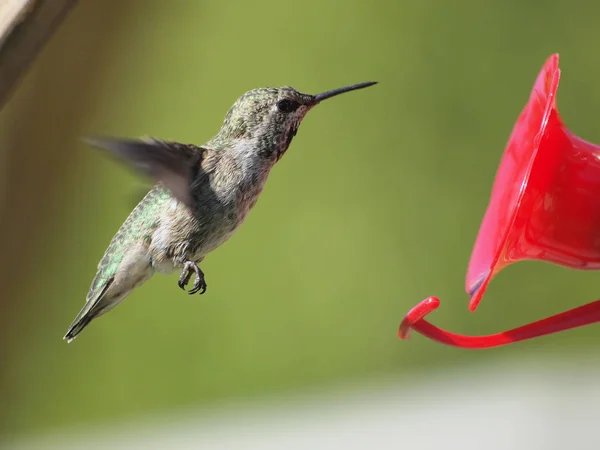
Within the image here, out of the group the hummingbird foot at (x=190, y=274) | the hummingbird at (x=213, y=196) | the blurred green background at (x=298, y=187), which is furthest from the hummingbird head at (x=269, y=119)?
the blurred green background at (x=298, y=187)

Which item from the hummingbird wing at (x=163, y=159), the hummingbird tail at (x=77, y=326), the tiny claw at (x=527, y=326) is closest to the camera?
the hummingbird wing at (x=163, y=159)

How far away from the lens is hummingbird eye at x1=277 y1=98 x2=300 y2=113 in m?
0.92

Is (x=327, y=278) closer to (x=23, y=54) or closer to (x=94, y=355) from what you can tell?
(x=94, y=355)

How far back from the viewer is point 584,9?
2152 millimetres

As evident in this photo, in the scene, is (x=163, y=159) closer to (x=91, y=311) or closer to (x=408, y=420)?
(x=91, y=311)

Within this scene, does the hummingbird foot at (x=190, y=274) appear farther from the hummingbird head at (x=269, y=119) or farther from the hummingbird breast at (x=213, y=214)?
the hummingbird head at (x=269, y=119)

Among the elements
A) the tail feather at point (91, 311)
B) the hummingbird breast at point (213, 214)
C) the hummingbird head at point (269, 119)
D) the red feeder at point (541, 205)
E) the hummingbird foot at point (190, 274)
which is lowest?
the tail feather at point (91, 311)

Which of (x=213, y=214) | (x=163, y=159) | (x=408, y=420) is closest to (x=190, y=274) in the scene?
(x=213, y=214)

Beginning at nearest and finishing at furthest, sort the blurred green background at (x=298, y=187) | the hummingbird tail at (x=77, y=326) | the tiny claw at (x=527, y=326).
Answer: the tiny claw at (x=527, y=326) < the hummingbird tail at (x=77, y=326) < the blurred green background at (x=298, y=187)

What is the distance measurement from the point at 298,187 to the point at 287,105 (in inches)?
57.0

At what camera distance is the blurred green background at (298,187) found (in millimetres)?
2258

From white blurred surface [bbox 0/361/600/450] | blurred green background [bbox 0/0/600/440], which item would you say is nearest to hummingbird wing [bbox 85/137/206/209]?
blurred green background [bbox 0/0/600/440]

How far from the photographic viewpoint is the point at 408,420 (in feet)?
8.28

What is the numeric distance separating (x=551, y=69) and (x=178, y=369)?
2000 mm
